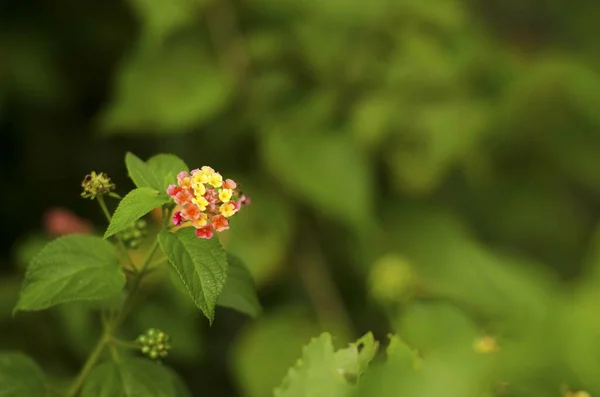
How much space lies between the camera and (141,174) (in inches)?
16.5

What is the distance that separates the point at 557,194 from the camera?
1.35 meters

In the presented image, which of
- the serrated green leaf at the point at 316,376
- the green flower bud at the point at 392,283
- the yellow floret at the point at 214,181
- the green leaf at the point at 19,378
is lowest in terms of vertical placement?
the green leaf at the point at 19,378

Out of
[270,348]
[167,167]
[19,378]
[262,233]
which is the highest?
[262,233]

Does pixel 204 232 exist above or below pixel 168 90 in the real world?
below

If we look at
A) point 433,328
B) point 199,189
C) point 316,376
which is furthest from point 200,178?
point 433,328

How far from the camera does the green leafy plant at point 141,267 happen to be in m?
0.38

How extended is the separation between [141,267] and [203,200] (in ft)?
0.25

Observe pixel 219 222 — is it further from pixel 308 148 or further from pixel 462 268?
pixel 462 268

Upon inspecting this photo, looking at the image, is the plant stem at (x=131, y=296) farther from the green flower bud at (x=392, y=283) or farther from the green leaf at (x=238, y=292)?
Result: the green flower bud at (x=392, y=283)

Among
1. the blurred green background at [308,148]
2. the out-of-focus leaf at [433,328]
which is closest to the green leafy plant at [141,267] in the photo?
the out-of-focus leaf at [433,328]

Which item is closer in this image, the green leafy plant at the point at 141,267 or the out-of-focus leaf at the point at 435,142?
the green leafy plant at the point at 141,267

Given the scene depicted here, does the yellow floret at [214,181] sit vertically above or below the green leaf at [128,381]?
above

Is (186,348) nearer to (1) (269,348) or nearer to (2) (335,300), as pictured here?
(1) (269,348)

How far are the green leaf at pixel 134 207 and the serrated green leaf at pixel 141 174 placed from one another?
0.5 inches
